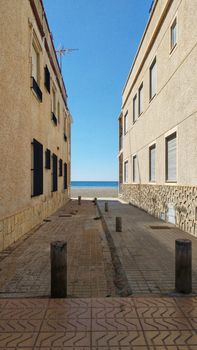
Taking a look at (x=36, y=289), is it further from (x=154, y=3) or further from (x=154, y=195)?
(x=154, y=3)

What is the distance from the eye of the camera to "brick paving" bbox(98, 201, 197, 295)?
4.71 meters

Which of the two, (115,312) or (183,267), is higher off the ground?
(183,267)

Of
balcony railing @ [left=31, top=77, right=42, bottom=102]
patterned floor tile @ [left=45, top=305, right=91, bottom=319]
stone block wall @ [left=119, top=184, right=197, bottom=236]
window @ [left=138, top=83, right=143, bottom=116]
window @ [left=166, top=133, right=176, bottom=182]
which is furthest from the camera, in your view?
window @ [left=138, top=83, right=143, bottom=116]

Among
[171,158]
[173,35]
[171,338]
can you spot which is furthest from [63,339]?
[173,35]

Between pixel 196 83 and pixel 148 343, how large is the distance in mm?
7642

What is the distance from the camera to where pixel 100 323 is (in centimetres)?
342

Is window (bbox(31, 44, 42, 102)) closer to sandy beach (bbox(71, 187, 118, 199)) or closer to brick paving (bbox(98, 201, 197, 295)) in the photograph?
brick paving (bbox(98, 201, 197, 295))

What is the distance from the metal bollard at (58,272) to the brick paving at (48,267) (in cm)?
22

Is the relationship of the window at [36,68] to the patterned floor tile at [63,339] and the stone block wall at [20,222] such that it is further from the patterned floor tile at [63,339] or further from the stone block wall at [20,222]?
the patterned floor tile at [63,339]

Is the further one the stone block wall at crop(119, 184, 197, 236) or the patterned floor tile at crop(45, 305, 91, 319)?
the stone block wall at crop(119, 184, 197, 236)

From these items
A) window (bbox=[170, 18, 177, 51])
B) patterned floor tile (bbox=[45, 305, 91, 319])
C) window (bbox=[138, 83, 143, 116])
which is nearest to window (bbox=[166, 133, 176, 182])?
window (bbox=[170, 18, 177, 51])

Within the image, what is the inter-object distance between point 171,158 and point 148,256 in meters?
6.02

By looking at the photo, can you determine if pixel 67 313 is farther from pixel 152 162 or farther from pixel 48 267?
pixel 152 162

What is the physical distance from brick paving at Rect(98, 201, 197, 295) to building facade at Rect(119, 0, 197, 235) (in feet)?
3.69
